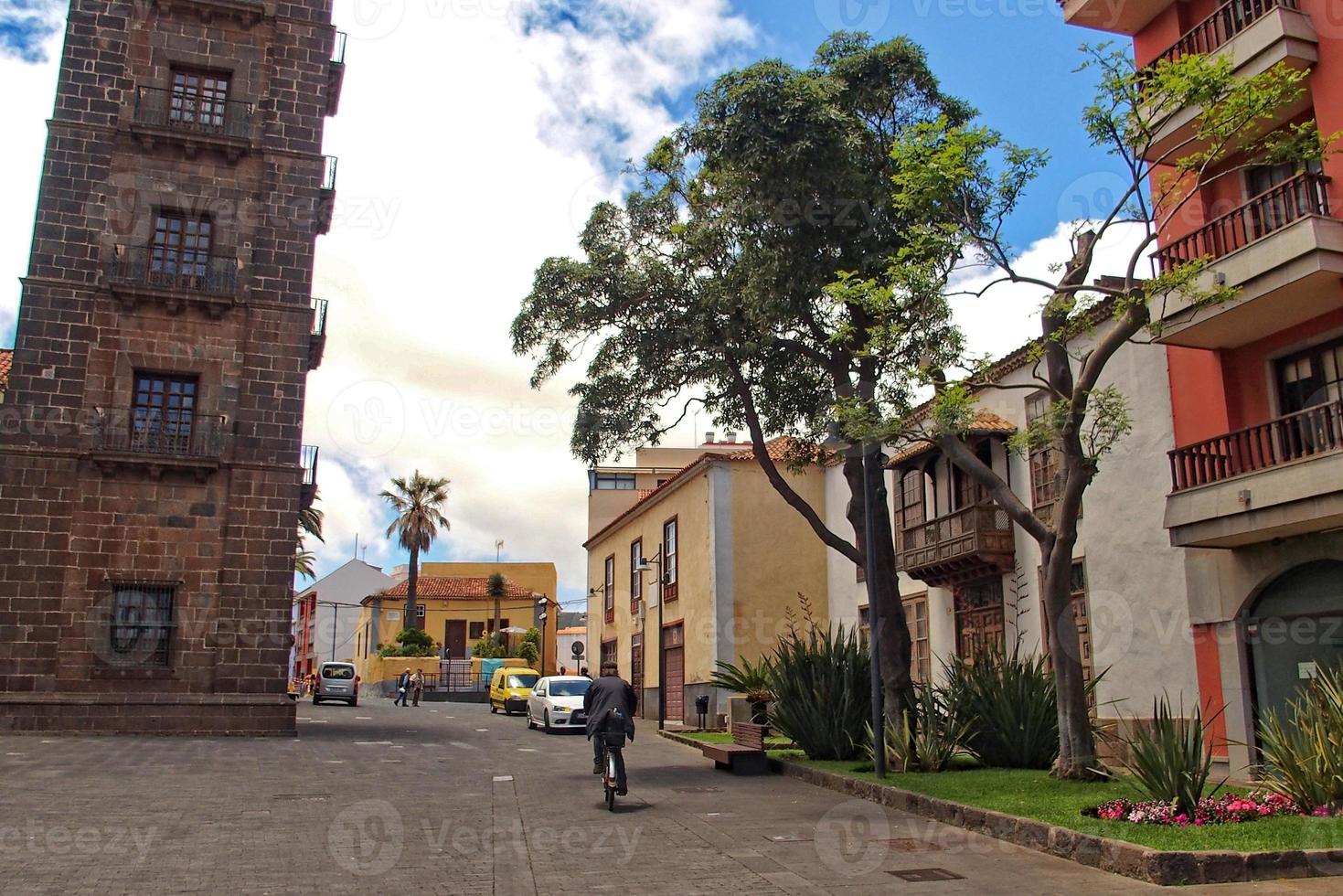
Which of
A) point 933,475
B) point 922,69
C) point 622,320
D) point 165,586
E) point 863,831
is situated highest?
point 922,69

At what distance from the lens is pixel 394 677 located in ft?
185

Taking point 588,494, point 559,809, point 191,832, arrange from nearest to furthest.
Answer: point 191,832
point 559,809
point 588,494

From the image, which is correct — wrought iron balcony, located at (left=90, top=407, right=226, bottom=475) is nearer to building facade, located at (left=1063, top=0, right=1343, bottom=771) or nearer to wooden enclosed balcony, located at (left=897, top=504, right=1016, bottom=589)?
wooden enclosed balcony, located at (left=897, top=504, right=1016, bottom=589)

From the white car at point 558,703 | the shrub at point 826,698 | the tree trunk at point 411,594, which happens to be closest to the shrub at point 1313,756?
the shrub at point 826,698

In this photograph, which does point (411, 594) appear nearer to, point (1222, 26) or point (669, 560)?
point (669, 560)

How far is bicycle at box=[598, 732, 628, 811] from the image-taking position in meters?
12.2

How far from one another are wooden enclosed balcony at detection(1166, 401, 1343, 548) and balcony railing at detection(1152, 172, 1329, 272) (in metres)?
2.52

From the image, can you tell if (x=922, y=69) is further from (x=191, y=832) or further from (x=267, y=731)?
(x=267, y=731)

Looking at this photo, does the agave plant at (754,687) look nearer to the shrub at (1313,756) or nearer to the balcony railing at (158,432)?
the shrub at (1313,756)

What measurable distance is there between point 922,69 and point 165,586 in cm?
1761

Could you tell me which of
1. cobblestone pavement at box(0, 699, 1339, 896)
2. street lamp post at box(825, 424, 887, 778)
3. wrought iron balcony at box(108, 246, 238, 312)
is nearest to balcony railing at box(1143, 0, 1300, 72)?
street lamp post at box(825, 424, 887, 778)

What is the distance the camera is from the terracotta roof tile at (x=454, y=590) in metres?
70.8

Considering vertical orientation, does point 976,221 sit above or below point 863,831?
above

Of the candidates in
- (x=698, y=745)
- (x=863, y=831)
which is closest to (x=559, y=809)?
(x=863, y=831)
